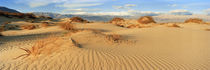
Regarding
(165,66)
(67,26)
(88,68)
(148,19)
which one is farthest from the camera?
(148,19)

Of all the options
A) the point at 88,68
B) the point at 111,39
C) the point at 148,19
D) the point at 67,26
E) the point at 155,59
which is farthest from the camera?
the point at 148,19

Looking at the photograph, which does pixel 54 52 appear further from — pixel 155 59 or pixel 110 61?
pixel 155 59

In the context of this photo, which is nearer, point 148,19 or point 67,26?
point 67,26

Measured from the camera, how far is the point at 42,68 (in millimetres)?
3961

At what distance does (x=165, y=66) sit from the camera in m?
4.23

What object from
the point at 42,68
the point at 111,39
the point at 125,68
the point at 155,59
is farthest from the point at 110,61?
the point at 111,39

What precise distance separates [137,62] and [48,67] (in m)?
2.40

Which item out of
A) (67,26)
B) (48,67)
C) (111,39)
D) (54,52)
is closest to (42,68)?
(48,67)

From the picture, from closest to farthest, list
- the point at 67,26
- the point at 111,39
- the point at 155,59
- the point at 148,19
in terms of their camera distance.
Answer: the point at 155,59
the point at 111,39
the point at 67,26
the point at 148,19

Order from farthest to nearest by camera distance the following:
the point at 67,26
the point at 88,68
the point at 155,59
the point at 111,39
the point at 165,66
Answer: the point at 67,26, the point at 111,39, the point at 155,59, the point at 165,66, the point at 88,68

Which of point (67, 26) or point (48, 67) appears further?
point (67, 26)

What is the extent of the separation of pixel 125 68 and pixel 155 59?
1.37 m

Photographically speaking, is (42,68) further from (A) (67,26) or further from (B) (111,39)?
(A) (67,26)

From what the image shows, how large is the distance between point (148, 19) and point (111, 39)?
68.7 ft
